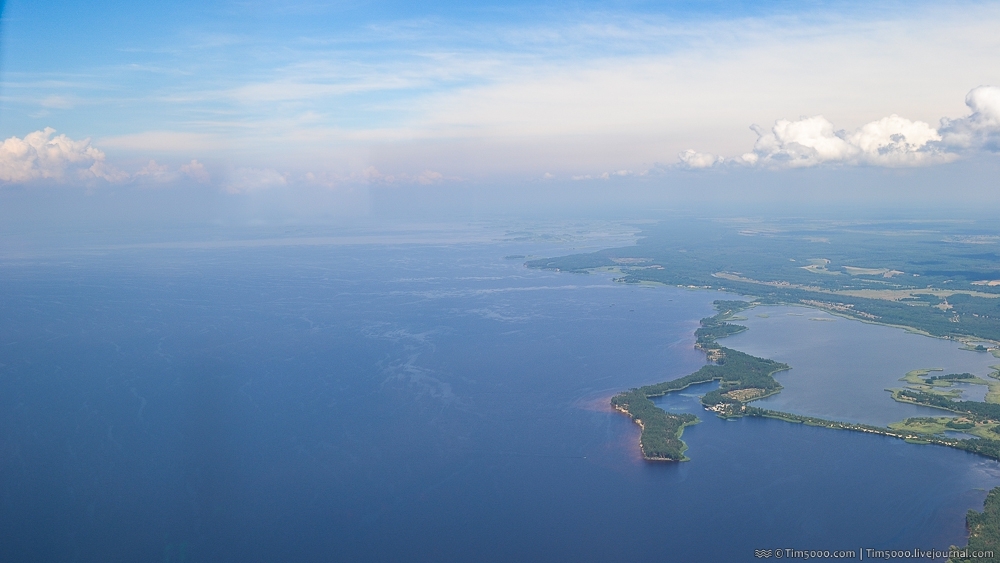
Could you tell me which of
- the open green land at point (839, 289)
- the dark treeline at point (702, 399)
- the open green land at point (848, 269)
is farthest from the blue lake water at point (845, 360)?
the open green land at point (848, 269)

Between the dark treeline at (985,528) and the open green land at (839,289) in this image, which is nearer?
the dark treeline at (985,528)

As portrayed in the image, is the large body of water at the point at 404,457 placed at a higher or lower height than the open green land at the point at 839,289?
lower

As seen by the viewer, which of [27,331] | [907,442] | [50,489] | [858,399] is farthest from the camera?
[27,331]

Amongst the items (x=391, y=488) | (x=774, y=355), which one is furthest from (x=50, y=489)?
(x=774, y=355)

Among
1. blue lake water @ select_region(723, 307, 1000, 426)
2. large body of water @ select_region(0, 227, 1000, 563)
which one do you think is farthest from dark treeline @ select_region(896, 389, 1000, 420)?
large body of water @ select_region(0, 227, 1000, 563)

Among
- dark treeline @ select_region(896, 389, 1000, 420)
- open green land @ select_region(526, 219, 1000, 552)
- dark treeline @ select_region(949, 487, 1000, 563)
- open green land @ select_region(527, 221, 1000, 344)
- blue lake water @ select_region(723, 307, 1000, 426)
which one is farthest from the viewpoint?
open green land @ select_region(527, 221, 1000, 344)

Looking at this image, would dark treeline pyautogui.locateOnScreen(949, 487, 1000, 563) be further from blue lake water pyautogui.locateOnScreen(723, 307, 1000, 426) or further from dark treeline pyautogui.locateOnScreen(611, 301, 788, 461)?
dark treeline pyautogui.locateOnScreen(611, 301, 788, 461)

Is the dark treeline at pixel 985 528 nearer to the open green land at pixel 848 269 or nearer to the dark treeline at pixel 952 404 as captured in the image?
the dark treeline at pixel 952 404

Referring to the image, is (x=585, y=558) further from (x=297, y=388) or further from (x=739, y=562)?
(x=297, y=388)
